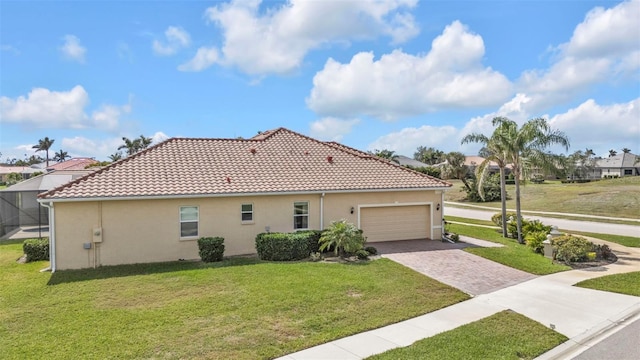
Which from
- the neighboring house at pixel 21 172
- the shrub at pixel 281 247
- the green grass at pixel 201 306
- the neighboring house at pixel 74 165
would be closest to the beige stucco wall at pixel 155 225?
the green grass at pixel 201 306

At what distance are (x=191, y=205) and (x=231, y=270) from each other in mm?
3680

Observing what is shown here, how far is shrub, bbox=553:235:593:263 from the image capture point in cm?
1595

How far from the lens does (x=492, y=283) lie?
502 inches

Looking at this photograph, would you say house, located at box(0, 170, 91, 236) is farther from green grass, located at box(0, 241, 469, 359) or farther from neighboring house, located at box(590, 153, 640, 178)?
neighboring house, located at box(590, 153, 640, 178)

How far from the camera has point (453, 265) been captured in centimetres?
1483

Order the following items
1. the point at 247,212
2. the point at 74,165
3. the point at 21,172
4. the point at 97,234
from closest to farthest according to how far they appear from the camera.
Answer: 1. the point at 97,234
2. the point at 247,212
3. the point at 74,165
4. the point at 21,172

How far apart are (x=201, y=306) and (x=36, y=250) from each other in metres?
10.1

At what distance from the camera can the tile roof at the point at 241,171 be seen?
15086 mm

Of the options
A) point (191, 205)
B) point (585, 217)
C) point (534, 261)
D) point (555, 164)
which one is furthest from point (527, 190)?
point (191, 205)

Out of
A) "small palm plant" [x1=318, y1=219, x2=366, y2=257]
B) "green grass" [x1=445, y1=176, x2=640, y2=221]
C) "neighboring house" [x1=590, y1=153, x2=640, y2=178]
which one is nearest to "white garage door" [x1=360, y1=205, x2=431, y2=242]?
"small palm plant" [x1=318, y1=219, x2=366, y2=257]

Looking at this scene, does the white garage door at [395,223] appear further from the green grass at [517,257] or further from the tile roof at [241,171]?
the green grass at [517,257]

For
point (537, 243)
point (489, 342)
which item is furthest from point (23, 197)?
point (537, 243)

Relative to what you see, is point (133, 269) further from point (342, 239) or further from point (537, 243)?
point (537, 243)

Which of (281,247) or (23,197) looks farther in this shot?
(23,197)
